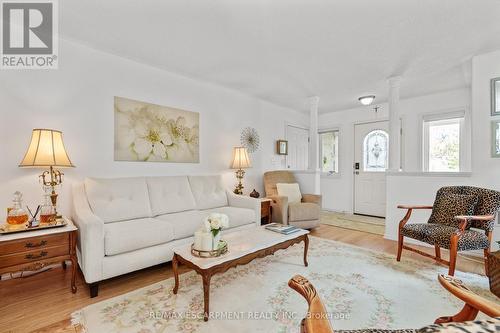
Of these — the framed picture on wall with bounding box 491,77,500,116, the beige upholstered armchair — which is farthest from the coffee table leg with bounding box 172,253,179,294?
the framed picture on wall with bounding box 491,77,500,116

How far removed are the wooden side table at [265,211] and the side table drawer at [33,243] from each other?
2343 mm

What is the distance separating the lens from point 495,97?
8.78 feet

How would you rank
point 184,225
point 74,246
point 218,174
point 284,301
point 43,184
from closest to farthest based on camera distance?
point 284,301 < point 74,246 < point 43,184 < point 184,225 < point 218,174

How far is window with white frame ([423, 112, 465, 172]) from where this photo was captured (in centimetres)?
398

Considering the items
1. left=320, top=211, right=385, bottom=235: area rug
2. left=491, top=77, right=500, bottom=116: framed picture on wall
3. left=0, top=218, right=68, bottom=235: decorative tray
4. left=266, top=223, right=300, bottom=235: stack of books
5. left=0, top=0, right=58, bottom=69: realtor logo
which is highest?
left=0, top=0, right=58, bottom=69: realtor logo

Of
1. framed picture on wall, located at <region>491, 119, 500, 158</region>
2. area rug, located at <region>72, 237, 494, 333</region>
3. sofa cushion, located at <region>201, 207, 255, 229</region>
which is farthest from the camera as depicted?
sofa cushion, located at <region>201, 207, 255, 229</region>

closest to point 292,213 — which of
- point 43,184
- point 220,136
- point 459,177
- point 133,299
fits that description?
point 220,136

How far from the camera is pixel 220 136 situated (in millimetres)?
3928

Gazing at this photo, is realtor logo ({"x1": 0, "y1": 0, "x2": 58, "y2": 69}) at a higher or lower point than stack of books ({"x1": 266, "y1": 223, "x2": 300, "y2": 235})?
higher

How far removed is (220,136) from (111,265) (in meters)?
2.48

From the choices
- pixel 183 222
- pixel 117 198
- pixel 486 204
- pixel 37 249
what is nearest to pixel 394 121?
pixel 486 204

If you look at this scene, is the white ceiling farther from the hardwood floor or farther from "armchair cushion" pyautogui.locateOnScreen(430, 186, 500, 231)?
the hardwood floor

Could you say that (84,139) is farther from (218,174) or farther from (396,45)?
(396,45)

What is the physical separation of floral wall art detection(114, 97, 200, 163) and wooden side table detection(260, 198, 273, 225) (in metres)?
1.22
